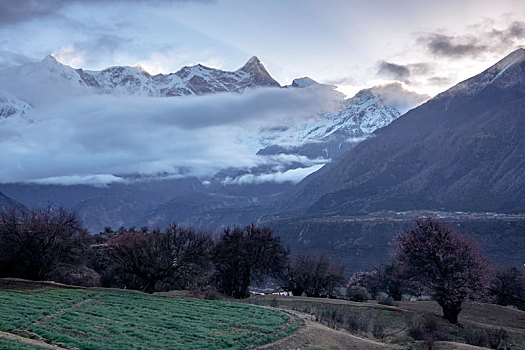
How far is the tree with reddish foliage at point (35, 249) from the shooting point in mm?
52062

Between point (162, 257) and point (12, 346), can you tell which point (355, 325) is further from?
point (12, 346)

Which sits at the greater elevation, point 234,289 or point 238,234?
point 238,234

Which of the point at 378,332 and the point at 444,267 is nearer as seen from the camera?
the point at 378,332

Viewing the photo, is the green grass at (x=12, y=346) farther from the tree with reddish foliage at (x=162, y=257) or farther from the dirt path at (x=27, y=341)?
the tree with reddish foliage at (x=162, y=257)

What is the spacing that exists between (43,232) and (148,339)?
33207mm

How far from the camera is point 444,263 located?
4541 centimetres

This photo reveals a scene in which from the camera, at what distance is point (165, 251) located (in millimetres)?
48656

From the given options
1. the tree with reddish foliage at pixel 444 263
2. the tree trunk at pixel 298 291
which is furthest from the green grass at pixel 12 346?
the tree trunk at pixel 298 291

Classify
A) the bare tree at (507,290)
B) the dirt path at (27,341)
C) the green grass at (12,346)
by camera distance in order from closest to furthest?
the green grass at (12,346)
the dirt path at (27,341)
the bare tree at (507,290)

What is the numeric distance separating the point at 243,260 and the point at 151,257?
46.8 ft

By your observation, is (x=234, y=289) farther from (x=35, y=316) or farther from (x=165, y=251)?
(x=35, y=316)

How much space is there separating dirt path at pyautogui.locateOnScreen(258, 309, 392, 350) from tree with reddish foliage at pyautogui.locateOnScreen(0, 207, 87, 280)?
33.0m

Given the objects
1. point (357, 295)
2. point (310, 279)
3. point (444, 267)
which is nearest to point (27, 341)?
point (444, 267)

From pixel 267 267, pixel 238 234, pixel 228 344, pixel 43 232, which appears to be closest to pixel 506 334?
pixel 228 344
